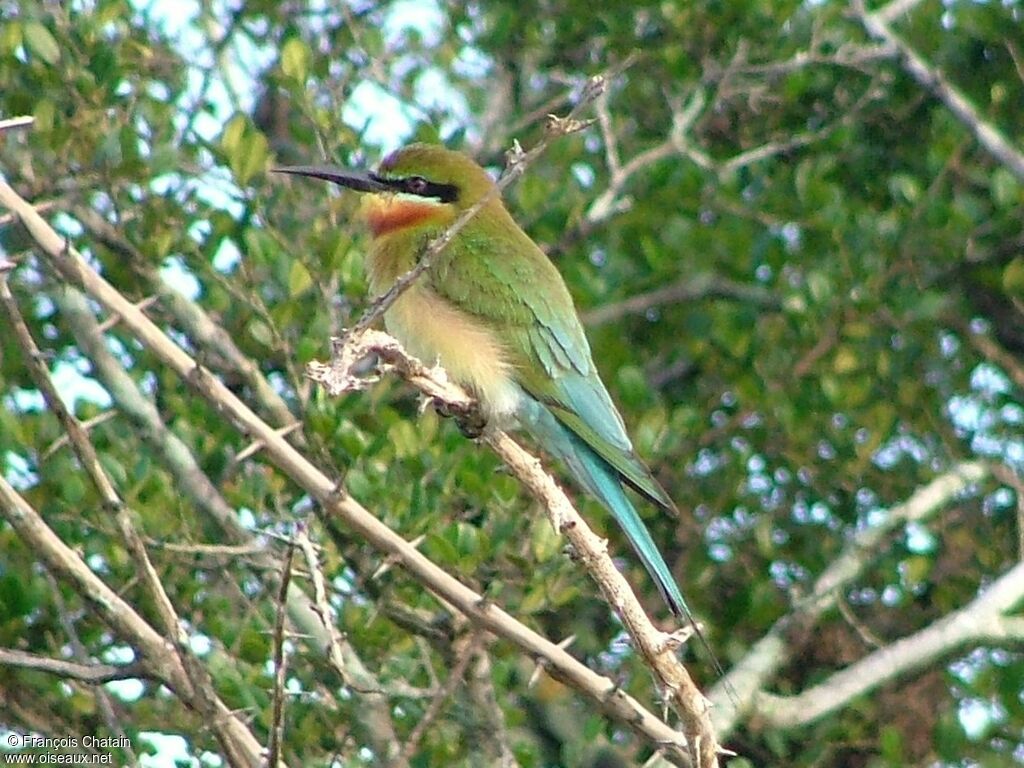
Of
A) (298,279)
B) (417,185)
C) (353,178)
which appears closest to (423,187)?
(417,185)

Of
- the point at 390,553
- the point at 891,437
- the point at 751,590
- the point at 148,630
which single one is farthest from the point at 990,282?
the point at 148,630

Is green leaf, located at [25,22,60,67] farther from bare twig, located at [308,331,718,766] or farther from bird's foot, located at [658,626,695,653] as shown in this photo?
bird's foot, located at [658,626,695,653]

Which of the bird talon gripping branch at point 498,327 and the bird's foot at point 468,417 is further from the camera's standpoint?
the bird talon gripping branch at point 498,327

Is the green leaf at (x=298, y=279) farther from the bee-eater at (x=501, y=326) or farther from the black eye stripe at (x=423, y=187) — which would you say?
the black eye stripe at (x=423, y=187)

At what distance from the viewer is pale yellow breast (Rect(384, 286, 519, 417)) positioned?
2957 mm

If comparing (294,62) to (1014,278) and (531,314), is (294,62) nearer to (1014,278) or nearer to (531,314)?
(531,314)

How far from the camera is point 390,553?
2.38 meters

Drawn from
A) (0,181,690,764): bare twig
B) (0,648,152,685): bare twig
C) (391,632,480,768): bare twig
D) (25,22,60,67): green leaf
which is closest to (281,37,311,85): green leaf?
(25,22,60,67): green leaf

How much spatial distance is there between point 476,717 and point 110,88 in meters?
1.31

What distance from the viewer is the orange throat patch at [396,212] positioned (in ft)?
10.8

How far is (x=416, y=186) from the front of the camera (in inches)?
130

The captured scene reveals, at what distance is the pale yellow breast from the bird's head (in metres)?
0.28

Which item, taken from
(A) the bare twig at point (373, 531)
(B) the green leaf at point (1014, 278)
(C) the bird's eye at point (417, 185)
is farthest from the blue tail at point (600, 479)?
(B) the green leaf at point (1014, 278)

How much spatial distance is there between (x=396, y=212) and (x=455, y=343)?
402 millimetres
